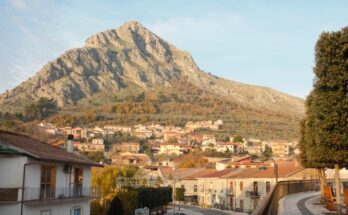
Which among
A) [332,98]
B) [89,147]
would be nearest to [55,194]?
[332,98]

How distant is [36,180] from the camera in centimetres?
2775

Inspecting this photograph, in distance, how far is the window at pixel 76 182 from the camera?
106 feet

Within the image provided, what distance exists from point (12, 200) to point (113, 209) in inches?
723

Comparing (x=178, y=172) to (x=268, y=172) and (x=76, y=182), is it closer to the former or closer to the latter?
(x=268, y=172)

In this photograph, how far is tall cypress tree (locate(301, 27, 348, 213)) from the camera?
1714 cm

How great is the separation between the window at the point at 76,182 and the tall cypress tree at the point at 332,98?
19.0 meters

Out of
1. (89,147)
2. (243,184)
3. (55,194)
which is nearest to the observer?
(55,194)

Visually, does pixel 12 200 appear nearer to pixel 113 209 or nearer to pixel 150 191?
pixel 113 209

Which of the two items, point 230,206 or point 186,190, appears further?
point 186,190

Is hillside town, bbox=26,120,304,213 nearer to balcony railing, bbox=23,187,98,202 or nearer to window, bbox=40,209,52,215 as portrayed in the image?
balcony railing, bbox=23,187,98,202

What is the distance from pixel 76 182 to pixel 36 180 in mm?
5545

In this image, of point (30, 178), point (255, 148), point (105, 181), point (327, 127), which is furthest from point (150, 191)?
point (255, 148)

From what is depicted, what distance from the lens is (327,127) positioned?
1734cm

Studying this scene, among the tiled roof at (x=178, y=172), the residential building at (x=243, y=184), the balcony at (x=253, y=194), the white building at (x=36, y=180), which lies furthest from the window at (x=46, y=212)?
the tiled roof at (x=178, y=172)
